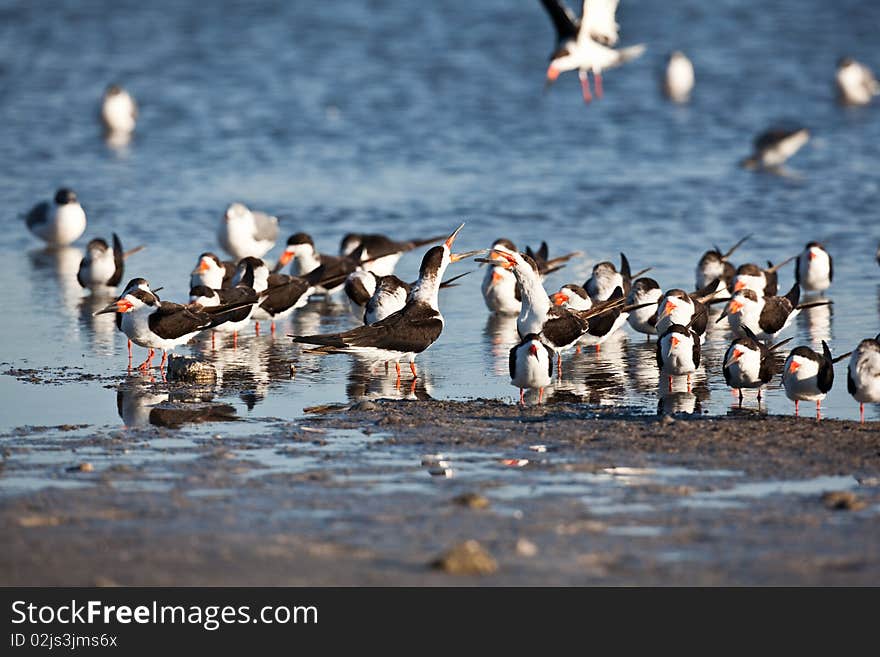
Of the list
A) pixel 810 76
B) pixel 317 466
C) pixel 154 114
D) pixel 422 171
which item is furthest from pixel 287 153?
pixel 317 466

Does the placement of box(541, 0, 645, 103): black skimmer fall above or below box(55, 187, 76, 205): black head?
above

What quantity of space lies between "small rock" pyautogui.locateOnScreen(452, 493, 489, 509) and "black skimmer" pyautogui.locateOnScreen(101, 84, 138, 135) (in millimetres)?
19523

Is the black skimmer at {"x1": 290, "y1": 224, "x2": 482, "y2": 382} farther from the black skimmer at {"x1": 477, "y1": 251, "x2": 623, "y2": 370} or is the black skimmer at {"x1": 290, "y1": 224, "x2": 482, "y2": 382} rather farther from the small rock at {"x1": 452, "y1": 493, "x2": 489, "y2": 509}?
the small rock at {"x1": 452, "y1": 493, "x2": 489, "y2": 509}

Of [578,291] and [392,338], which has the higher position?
[578,291]

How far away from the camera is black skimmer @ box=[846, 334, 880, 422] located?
9.14 metres

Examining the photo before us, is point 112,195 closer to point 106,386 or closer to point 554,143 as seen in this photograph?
point 554,143

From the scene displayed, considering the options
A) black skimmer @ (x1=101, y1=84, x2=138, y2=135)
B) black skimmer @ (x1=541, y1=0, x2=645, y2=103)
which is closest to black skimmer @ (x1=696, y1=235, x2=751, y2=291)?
black skimmer @ (x1=541, y1=0, x2=645, y2=103)

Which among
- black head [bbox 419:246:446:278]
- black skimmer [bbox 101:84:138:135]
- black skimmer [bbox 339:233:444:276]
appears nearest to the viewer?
black head [bbox 419:246:446:278]

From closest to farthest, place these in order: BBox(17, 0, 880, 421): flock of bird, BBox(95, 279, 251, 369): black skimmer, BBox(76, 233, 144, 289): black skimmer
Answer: BBox(17, 0, 880, 421): flock of bird
BBox(95, 279, 251, 369): black skimmer
BBox(76, 233, 144, 289): black skimmer

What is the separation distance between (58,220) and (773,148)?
1023 cm

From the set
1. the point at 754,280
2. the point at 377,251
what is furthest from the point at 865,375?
the point at 377,251

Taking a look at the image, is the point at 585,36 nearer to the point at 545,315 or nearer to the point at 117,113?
the point at 545,315

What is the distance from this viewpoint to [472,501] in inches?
284

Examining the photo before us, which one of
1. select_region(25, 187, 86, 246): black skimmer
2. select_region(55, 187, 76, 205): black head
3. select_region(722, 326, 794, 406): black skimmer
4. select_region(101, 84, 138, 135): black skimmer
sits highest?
select_region(101, 84, 138, 135): black skimmer
